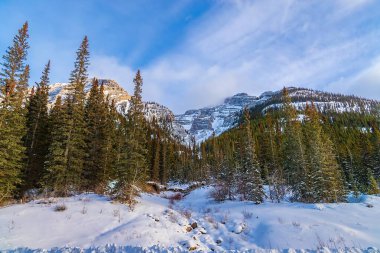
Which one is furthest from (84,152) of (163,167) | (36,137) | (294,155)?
(163,167)

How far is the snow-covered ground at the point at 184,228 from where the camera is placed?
37.9 feet

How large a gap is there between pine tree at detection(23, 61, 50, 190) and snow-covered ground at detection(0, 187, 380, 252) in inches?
570

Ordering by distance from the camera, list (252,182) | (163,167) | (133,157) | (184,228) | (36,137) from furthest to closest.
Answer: (163,167) < (36,137) < (252,182) < (133,157) < (184,228)

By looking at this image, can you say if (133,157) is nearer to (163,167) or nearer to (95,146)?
(95,146)

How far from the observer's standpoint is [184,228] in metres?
16.4

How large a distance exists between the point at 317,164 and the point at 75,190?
26.3 meters

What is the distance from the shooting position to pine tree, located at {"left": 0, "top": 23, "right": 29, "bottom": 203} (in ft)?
74.0

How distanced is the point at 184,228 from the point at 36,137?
2526 centimetres

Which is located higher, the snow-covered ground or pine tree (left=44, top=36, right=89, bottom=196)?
pine tree (left=44, top=36, right=89, bottom=196)

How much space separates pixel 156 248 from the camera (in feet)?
26.9

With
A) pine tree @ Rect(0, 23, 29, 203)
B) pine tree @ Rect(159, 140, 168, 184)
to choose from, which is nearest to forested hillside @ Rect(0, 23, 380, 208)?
pine tree @ Rect(0, 23, 29, 203)

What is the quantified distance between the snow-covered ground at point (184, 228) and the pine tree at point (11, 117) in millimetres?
7467

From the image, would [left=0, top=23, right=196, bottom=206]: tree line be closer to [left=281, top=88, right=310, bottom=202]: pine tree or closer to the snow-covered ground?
the snow-covered ground

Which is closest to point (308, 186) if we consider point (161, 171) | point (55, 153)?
point (55, 153)
